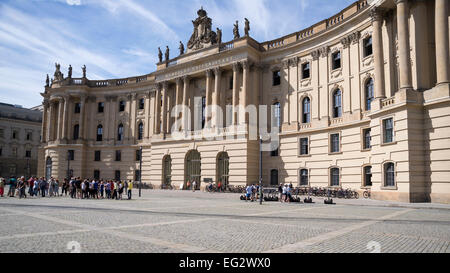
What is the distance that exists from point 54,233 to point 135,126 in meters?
46.0

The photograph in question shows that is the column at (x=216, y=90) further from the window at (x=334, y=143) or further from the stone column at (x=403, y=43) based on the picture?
the stone column at (x=403, y=43)

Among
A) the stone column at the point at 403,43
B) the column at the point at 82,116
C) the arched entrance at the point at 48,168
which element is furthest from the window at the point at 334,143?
the arched entrance at the point at 48,168

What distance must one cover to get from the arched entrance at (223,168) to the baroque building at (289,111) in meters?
0.15

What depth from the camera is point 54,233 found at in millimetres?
10195

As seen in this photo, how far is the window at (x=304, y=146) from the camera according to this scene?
120ft

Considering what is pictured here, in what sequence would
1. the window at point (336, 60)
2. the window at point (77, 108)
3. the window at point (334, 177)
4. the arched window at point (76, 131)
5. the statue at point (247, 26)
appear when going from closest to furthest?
the window at point (334, 177) → the window at point (336, 60) → the statue at point (247, 26) → the arched window at point (76, 131) → the window at point (77, 108)

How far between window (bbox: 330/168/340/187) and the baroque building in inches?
4.6

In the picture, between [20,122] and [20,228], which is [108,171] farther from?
[20,228]

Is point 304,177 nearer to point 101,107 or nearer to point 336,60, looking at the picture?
point 336,60

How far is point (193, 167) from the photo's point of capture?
43562 millimetres

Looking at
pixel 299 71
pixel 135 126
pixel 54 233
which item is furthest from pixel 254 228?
pixel 135 126

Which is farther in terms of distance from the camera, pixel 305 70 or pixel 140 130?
A: pixel 140 130

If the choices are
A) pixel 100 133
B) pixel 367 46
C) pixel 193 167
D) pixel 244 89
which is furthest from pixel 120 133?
pixel 367 46

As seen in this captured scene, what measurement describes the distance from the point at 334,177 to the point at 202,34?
79.9ft
